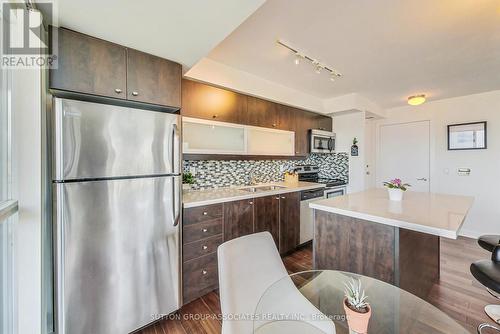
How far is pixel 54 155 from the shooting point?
1287mm

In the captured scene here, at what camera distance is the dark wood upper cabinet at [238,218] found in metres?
2.22

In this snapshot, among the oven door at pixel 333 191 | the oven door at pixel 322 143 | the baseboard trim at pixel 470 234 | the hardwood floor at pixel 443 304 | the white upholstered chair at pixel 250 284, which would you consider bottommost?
the hardwood floor at pixel 443 304

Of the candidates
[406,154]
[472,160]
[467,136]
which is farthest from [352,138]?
[472,160]

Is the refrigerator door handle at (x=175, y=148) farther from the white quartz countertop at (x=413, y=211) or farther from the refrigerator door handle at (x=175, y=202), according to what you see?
the white quartz countertop at (x=413, y=211)

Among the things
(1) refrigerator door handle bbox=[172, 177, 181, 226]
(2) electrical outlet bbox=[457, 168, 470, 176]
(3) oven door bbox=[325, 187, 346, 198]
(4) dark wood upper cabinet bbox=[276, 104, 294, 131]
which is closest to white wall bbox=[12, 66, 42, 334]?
(1) refrigerator door handle bbox=[172, 177, 181, 226]

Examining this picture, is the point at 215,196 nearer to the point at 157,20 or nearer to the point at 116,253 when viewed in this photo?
the point at 116,253

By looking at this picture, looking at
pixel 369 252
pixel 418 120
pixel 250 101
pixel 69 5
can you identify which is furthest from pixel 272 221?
pixel 418 120

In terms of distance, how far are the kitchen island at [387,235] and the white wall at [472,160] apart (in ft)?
6.93

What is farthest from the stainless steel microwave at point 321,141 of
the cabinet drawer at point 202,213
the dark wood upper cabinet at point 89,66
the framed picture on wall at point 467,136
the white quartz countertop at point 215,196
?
the dark wood upper cabinet at point 89,66

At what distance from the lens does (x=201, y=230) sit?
202cm

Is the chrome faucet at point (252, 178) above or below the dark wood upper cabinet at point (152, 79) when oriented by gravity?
below

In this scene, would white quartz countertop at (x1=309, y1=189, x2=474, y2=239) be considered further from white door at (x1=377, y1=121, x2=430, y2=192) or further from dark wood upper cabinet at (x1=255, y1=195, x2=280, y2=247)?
white door at (x1=377, y1=121, x2=430, y2=192)

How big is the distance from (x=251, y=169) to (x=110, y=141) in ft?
6.83

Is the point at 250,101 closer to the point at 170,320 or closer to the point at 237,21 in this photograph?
the point at 237,21
